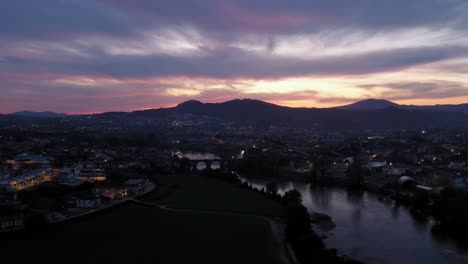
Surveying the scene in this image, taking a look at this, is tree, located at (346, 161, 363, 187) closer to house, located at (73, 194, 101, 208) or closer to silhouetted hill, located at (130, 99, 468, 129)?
house, located at (73, 194, 101, 208)

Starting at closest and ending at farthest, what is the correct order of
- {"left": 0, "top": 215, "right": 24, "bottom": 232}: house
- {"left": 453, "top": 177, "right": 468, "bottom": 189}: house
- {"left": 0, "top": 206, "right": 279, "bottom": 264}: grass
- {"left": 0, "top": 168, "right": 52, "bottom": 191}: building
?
{"left": 0, "top": 206, "right": 279, "bottom": 264}: grass, {"left": 0, "top": 215, "right": 24, "bottom": 232}: house, {"left": 0, "top": 168, "right": 52, "bottom": 191}: building, {"left": 453, "top": 177, "right": 468, "bottom": 189}: house

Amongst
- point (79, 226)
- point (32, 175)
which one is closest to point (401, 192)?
point (79, 226)

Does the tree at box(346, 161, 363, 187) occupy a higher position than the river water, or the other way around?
the tree at box(346, 161, 363, 187)

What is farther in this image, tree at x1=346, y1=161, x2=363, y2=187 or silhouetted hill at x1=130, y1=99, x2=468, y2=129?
silhouetted hill at x1=130, y1=99, x2=468, y2=129

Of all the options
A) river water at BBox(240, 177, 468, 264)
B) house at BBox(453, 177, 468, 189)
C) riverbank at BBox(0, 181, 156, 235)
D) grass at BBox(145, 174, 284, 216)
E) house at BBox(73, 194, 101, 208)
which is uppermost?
house at BBox(453, 177, 468, 189)

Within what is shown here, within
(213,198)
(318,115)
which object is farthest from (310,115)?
(213,198)

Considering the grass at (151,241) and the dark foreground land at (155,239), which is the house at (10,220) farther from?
the grass at (151,241)

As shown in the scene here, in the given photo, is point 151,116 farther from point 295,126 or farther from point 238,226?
point 238,226

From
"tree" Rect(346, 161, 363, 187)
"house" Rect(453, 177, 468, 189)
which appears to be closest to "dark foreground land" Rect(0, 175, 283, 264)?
"tree" Rect(346, 161, 363, 187)
